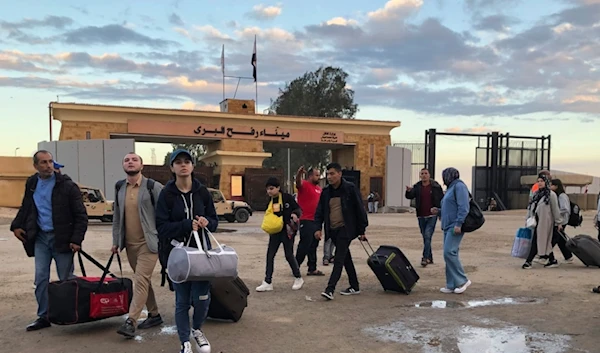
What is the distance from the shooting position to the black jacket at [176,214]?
4.39 meters

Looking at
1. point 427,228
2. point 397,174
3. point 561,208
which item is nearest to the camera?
point 561,208

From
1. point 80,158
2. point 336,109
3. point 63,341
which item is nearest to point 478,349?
point 63,341

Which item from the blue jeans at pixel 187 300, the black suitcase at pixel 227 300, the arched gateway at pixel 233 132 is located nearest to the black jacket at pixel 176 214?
the blue jeans at pixel 187 300

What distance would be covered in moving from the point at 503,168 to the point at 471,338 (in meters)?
33.8

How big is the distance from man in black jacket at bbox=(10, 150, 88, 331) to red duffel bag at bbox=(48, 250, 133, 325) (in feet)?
1.17

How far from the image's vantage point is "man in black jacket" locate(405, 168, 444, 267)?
9344 millimetres

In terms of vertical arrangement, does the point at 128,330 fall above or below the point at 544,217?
below

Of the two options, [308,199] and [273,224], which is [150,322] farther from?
[308,199]

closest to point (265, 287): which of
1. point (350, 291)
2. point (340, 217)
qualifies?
point (350, 291)

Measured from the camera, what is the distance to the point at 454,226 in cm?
708

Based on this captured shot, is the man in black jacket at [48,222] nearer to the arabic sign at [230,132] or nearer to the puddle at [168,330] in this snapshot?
the puddle at [168,330]

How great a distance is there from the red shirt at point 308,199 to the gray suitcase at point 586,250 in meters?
4.40

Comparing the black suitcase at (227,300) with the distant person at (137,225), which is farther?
the black suitcase at (227,300)

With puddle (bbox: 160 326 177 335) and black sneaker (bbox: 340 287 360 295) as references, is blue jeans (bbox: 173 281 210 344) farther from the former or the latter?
black sneaker (bbox: 340 287 360 295)
